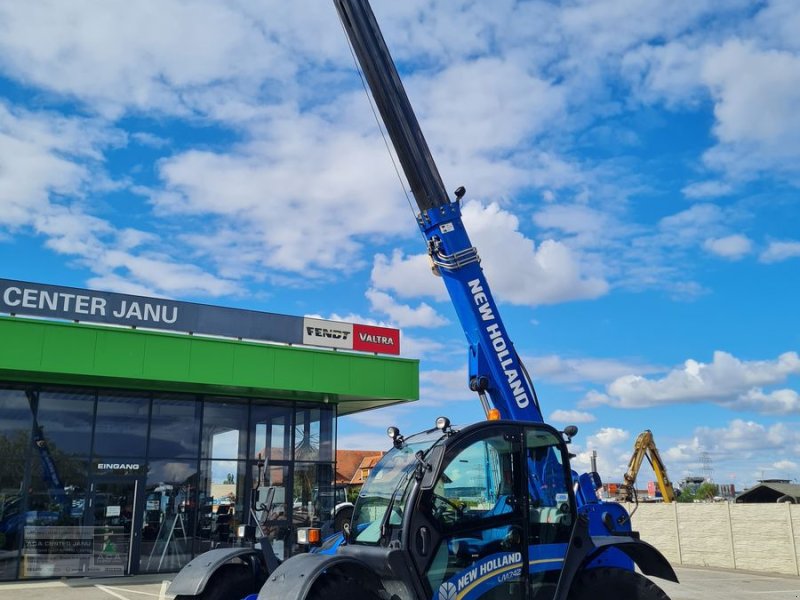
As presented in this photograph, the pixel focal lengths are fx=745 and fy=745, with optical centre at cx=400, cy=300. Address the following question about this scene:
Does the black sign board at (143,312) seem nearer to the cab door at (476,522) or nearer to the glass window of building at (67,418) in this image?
the glass window of building at (67,418)

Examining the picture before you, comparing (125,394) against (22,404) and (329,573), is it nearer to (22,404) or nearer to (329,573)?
(22,404)

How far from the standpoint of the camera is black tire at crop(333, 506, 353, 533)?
298 inches

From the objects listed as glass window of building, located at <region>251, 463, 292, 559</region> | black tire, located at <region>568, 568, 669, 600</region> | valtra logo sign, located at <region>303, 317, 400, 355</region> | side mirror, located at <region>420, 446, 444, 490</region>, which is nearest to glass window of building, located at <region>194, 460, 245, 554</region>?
glass window of building, located at <region>251, 463, 292, 559</region>

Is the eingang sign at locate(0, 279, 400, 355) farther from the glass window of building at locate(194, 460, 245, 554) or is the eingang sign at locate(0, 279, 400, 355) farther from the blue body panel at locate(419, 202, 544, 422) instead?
the blue body panel at locate(419, 202, 544, 422)

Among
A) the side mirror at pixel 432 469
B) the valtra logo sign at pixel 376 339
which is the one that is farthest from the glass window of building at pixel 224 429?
the side mirror at pixel 432 469

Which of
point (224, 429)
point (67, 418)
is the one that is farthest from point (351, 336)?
point (67, 418)

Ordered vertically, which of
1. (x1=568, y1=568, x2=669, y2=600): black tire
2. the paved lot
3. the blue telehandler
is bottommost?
the paved lot

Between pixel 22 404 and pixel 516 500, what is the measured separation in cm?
1358

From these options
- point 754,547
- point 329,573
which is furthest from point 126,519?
point 754,547

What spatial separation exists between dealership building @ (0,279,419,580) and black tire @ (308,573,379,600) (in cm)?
956

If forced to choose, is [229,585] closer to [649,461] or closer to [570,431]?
[570,431]

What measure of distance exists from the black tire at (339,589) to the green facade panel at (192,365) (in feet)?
36.9

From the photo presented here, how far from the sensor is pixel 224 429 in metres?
18.2

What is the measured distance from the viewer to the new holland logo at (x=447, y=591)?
18.3 feet
